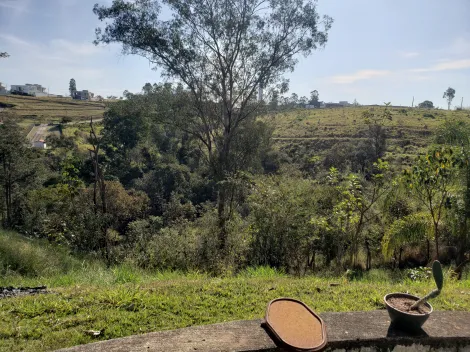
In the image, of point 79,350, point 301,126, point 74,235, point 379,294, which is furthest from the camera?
point 301,126

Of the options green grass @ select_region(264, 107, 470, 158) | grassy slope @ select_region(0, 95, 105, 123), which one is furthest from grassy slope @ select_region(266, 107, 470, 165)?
grassy slope @ select_region(0, 95, 105, 123)

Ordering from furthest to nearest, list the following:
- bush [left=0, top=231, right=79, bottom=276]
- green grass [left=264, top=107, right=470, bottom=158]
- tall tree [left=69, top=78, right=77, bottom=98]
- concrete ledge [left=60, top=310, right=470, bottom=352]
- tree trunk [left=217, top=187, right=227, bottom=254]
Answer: tall tree [left=69, top=78, right=77, bottom=98], green grass [left=264, top=107, right=470, bottom=158], tree trunk [left=217, top=187, right=227, bottom=254], bush [left=0, top=231, right=79, bottom=276], concrete ledge [left=60, top=310, right=470, bottom=352]

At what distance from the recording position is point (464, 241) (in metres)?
7.24

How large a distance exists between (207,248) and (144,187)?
16826 millimetres

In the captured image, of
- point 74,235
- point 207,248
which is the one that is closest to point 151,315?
point 207,248

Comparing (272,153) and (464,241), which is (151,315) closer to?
(464,241)

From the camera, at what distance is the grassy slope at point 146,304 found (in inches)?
106

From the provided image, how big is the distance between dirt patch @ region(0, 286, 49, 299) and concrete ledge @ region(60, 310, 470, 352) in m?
1.72

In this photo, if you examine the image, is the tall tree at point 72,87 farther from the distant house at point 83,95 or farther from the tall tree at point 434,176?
the tall tree at point 434,176

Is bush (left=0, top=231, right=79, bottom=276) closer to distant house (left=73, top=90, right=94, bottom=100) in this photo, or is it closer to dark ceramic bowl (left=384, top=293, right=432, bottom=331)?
dark ceramic bowl (left=384, top=293, right=432, bottom=331)

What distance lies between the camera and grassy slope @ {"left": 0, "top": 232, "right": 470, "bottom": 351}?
2.70 metres

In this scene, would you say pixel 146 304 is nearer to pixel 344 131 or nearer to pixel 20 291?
pixel 20 291

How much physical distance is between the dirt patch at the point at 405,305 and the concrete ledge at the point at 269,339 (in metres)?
0.15

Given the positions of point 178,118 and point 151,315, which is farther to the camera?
point 178,118
